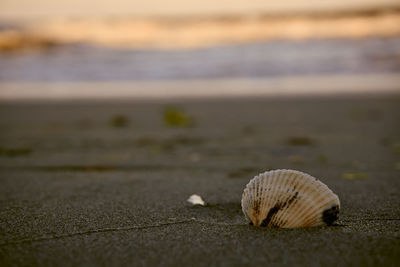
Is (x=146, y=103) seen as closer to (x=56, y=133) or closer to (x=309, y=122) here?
(x=56, y=133)

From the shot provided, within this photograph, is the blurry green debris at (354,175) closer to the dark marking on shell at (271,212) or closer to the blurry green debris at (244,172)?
the blurry green debris at (244,172)

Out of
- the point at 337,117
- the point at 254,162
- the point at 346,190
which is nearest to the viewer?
the point at 346,190

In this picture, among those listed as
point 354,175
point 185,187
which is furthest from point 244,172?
point 354,175

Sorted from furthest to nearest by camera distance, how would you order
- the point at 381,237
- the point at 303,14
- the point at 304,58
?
the point at 303,14, the point at 304,58, the point at 381,237

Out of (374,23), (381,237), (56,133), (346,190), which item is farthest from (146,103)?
(374,23)

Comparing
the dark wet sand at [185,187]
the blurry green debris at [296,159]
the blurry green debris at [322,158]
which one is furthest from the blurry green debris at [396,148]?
the blurry green debris at [296,159]

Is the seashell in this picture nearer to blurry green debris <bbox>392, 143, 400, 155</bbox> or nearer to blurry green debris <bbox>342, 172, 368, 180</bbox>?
blurry green debris <bbox>342, 172, 368, 180</bbox>
